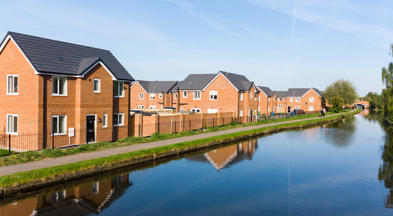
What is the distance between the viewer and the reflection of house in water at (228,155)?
75.4 feet

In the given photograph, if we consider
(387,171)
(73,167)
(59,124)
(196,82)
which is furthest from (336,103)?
(73,167)

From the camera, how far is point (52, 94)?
77.4 ft

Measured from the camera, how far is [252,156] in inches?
1009

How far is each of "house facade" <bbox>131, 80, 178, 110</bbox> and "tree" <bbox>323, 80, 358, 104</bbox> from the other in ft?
184

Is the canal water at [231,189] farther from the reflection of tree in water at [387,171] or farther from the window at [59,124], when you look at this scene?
the window at [59,124]

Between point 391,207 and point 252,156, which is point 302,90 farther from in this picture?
point 391,207

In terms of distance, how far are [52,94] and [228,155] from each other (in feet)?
45.8

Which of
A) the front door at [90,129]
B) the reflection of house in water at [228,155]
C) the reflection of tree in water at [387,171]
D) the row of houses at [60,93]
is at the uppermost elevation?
the row of houses at [60,93]

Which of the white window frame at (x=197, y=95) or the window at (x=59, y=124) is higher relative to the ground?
the white window frame at (x=197, y=95)

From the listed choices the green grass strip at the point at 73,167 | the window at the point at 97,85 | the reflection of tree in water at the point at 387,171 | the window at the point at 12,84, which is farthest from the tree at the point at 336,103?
the window at the point at 12,84

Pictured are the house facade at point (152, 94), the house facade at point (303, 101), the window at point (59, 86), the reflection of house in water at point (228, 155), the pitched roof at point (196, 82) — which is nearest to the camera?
the reflection of house in water at point (228, 155)

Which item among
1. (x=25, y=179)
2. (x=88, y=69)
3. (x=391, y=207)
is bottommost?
(x=391, y=207)

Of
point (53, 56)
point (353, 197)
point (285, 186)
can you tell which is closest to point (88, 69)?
point (53, 56)

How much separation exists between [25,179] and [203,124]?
88.9ft
